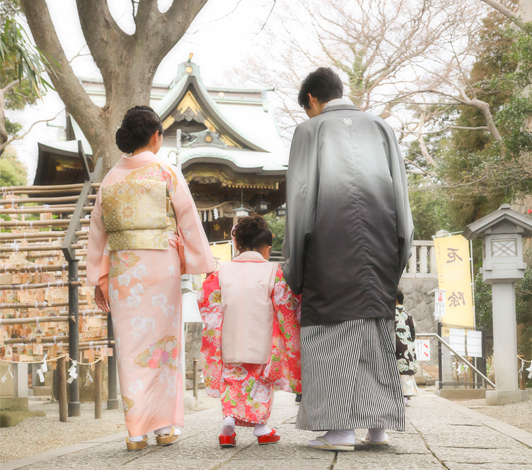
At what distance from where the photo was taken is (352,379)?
2896 millimetres

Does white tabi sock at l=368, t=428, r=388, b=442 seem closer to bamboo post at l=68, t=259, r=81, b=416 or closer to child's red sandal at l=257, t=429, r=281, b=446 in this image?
child's red sandal at l=257, t=429, r=281, b=446

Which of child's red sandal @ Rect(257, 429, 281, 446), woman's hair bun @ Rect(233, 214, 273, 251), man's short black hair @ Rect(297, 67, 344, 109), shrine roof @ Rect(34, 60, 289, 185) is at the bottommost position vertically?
child's red sandal @ Rect(257, 429, 281, 446)

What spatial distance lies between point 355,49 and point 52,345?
52.7 ft

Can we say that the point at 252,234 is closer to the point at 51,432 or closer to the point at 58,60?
the point at 51,432

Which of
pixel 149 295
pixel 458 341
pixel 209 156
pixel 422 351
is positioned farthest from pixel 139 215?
pixel 209 156

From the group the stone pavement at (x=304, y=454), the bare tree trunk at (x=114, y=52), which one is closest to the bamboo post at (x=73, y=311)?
the bare tree trunk at (x=114, y=52)

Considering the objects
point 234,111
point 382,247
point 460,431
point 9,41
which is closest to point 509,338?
point 460,431

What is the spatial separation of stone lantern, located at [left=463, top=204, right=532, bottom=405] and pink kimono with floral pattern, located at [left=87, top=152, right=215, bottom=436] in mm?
5694

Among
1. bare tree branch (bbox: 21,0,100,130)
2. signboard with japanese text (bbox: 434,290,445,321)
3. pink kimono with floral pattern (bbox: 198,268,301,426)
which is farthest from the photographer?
signboard with japanese text (bbox: 434,290,445,321)

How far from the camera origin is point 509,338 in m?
7.78

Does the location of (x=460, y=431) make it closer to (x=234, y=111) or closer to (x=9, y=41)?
(x=9, y=41)

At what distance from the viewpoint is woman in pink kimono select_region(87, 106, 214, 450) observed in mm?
3131

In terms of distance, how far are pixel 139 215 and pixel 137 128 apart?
1.70 feet

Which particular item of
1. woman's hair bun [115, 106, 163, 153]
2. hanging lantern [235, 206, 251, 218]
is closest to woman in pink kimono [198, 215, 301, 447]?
woman's hair bun [115, 106, 163, 153]
